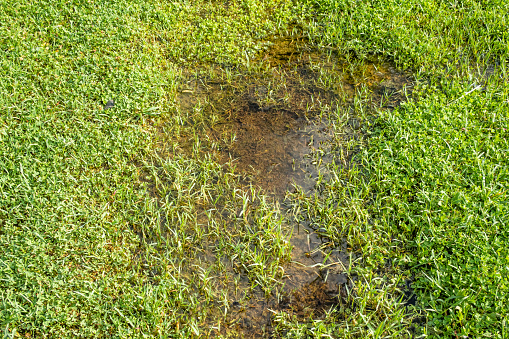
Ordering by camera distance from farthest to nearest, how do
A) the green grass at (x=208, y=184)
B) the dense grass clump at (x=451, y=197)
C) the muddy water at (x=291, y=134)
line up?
the muddy water at (x=291, y=134), the green grass at (x=208, y=184), the dense grass clump at (x=451, y=197)

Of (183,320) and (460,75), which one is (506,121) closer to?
(460,75)

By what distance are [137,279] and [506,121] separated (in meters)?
5.17

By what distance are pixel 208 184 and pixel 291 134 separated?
149 centimetres

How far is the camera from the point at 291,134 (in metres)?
5.86

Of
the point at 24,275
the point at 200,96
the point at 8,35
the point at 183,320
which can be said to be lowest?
the point at 183,320

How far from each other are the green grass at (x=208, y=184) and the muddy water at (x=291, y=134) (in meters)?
0.16

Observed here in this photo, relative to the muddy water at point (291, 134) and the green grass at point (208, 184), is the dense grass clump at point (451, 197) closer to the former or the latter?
the green grass at point (208, 184)

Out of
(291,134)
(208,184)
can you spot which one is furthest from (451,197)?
(208,184)

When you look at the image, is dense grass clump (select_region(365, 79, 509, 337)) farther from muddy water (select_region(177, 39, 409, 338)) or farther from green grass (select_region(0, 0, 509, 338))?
muddy water (select_region(177, 39, 409, 338))

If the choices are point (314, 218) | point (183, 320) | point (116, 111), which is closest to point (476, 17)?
point (314, 218)

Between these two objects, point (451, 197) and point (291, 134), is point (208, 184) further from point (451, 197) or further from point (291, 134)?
point (451, 197)

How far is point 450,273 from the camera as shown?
4164mm

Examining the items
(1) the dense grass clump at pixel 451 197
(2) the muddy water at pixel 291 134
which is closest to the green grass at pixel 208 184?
(1) the dense grass clump at pixel 451 197

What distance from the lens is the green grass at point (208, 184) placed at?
4.06 m
